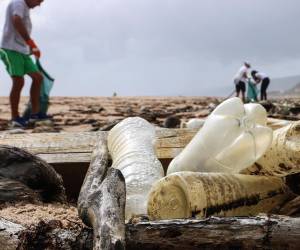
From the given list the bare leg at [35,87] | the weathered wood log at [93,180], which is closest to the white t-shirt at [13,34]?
the bare leg at [35,87]

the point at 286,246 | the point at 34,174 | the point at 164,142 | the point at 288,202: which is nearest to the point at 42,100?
the point at 164,142

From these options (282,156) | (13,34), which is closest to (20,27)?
(13,34)

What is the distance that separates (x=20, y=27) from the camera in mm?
8055

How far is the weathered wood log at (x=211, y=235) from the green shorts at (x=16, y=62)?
6682mm

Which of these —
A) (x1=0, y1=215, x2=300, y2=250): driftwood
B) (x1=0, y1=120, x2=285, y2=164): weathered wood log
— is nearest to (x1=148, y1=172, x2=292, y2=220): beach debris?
(x1=0, y1=215, x2=300, y2=250): driftwood

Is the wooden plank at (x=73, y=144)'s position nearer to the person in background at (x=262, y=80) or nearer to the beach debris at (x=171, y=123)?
the beach debris at (x=171, y=123)

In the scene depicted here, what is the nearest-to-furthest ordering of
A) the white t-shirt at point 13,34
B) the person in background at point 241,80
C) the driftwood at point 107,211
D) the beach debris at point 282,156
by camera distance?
the driftwood at point 107,211, the beach debris at point 282,156, the white t-shirt at point 13,34, the person in background at point 241,80

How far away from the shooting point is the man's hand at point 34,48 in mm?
8070

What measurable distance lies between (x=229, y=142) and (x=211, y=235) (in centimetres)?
94

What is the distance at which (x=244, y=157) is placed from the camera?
2.61 meters

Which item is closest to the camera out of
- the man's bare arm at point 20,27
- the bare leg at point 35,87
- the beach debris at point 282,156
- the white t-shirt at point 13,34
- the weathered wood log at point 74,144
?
the beach debris at point 282,156

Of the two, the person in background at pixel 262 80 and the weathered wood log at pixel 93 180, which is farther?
the person in background at pixel 262 80

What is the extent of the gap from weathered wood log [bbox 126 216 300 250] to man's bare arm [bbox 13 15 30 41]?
6.69 meters

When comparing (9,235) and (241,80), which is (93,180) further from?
(241,80)
